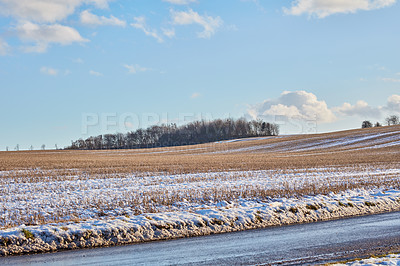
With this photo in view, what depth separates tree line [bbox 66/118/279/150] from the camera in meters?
145

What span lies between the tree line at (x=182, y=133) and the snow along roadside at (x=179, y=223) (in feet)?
402

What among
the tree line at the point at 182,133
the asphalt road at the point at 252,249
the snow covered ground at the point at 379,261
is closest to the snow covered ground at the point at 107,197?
the asphalt road at the point at 252,249

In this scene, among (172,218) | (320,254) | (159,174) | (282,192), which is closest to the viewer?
(320,254)

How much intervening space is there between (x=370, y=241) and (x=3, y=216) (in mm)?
11510

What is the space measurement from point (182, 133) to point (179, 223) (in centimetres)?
14292

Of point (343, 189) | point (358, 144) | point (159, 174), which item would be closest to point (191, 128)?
point (358, 144)

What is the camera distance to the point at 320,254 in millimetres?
8742

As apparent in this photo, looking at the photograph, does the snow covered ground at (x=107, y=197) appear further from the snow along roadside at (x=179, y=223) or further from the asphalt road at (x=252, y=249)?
the asphalt road at (x=252, y=249)

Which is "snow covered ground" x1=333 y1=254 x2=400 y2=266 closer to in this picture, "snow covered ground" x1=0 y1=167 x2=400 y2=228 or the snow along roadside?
the snow along roadside

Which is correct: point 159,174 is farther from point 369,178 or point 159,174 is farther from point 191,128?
point 191,128

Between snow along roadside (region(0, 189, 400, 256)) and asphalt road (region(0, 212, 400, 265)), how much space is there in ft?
1.67

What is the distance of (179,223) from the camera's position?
11617 millimetres

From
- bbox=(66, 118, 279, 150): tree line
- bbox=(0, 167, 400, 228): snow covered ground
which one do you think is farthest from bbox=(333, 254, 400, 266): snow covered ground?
bbox=(66, 118, 279, 150): tree line

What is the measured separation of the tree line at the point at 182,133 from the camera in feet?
475
